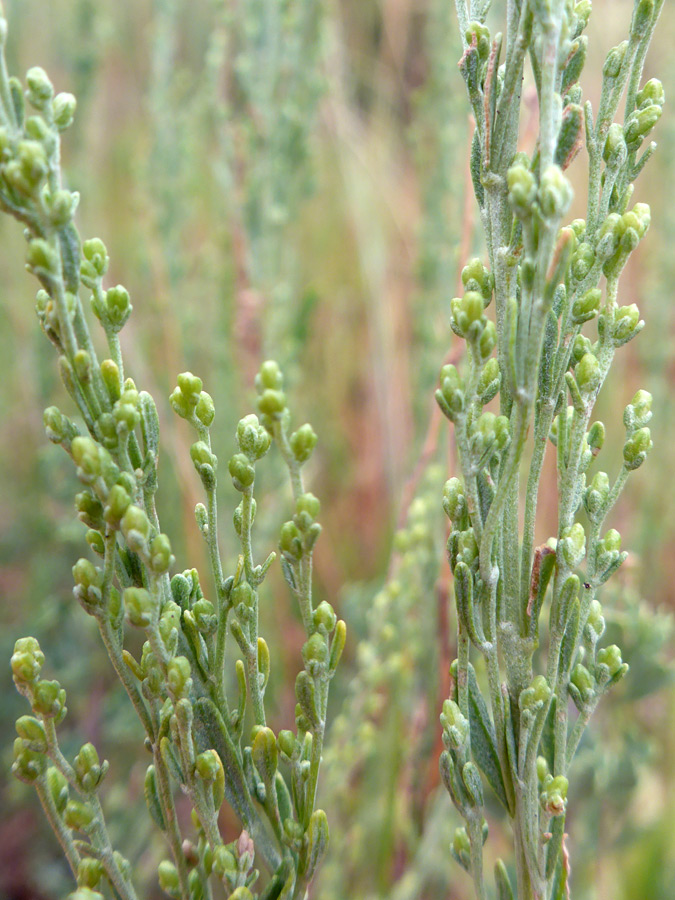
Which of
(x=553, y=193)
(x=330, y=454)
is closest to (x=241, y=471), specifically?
(x=553, y=193)

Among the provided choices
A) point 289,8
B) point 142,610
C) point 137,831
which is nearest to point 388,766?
point 137,831

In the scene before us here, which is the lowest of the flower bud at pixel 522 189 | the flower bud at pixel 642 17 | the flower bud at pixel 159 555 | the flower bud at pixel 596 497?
the flower bud at pixel 159 555

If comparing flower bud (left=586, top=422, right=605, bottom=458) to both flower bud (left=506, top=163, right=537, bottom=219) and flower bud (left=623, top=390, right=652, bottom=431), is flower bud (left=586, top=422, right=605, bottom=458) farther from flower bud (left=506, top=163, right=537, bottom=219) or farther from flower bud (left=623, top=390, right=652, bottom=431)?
flower bud (left=506, top=163, right=537, bottom=219)

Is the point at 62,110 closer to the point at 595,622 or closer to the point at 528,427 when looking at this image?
the point at 528,427

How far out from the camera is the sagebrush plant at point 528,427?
664mm

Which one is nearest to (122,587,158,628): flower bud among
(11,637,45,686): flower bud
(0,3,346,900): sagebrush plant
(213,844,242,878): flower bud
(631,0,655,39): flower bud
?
(0,3,346,900): sagebrush plant

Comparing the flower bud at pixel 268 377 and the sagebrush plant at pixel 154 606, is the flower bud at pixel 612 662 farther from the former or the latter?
the flower bud at pixel 268 377

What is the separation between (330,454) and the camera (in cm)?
279

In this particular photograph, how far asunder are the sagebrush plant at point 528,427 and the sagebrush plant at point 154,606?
5.6 inches

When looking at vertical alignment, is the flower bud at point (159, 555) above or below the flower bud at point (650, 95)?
below

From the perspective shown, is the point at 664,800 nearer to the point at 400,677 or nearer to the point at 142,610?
the point at 400,677

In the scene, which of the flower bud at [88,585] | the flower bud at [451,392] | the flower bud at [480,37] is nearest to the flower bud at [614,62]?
the flower bud at [480,37]

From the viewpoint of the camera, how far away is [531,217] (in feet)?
2.00

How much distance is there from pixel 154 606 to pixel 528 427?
353 millimetres
